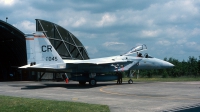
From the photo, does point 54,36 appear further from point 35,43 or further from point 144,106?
point 144,106

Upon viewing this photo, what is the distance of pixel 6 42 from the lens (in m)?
45.7

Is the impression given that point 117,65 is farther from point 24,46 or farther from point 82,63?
point 24,46

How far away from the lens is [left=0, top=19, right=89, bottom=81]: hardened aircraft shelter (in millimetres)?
41109

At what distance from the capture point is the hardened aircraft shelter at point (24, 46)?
41.1 metres

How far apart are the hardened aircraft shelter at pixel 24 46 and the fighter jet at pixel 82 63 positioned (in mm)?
12966

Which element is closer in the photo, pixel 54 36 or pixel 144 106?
pixel 144 106

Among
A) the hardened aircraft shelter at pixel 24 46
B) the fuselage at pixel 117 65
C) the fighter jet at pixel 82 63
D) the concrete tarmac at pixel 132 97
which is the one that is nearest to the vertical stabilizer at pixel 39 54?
the fighter jet at pixel 82 63

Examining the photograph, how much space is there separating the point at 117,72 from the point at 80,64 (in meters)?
4.45

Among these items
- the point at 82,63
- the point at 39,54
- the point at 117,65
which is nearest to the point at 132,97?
the point at 82,63

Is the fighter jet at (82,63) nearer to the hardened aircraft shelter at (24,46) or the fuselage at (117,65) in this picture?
the fuselage at (117,65)

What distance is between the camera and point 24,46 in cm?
4509

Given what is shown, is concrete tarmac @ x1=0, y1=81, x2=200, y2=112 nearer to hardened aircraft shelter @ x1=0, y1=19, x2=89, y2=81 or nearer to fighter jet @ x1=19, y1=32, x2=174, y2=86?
fighter jet @ x1=19, y1=32, x2=174, y2=86

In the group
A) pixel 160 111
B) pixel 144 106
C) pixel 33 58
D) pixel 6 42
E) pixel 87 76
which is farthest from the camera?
pixel 6 42

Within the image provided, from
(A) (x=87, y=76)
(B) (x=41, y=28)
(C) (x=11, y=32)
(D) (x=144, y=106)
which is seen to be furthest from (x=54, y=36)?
(D) (x=144, y=106)
